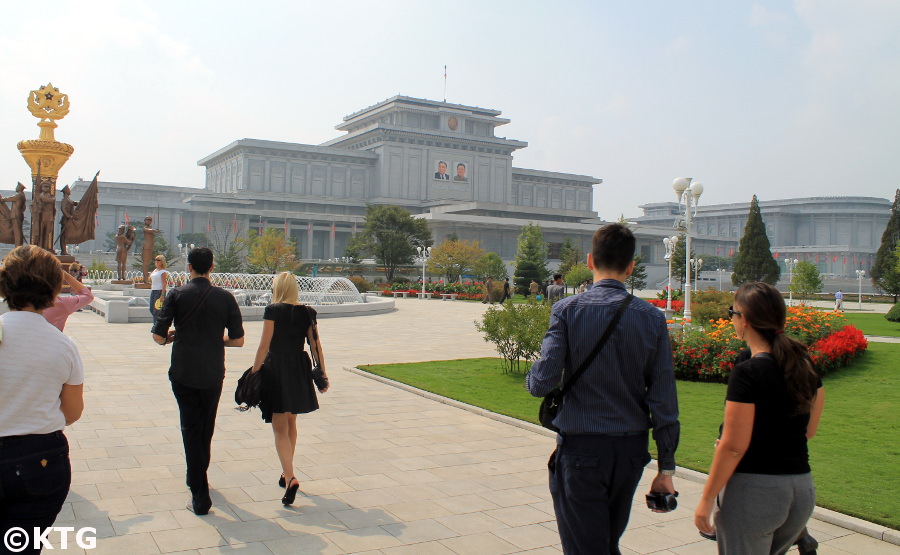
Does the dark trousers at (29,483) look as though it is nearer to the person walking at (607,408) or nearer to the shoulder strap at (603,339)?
the person walking at (607,408)

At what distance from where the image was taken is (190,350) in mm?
5180

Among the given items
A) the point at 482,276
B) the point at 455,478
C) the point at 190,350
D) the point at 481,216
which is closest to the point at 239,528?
the point at 190,350

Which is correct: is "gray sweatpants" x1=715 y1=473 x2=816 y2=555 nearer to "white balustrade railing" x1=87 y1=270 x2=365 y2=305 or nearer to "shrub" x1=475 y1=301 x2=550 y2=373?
"shrub" x1=475 y1=301 x2=550 y2=373

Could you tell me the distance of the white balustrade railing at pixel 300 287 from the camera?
27047 mm

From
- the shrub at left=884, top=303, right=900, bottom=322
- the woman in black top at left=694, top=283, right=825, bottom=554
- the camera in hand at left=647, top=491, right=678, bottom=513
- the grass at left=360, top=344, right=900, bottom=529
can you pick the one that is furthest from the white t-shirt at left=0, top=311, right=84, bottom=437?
the shrub at left=884, top=303, right=900, bottom=322

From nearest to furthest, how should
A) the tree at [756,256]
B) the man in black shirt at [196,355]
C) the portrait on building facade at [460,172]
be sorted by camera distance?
the man in black shirt at [196,355], the tree at [756,256], the portrait on building facade at [460,172]

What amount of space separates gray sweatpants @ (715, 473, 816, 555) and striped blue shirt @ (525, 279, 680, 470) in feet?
1.01

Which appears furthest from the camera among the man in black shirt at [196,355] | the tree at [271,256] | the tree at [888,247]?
the tree at [271,256]

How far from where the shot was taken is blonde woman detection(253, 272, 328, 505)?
17.8ft

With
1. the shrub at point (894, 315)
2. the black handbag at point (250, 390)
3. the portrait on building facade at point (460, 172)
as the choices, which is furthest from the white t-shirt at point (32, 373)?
the portrait on building facade at point (460, 172)

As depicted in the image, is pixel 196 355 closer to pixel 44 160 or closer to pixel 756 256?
pixel 44 160

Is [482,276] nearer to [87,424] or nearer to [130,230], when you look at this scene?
[130,230]

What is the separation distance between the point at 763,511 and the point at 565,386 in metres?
0.93

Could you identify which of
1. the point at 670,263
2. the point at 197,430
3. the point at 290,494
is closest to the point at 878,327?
the point at 670,263
